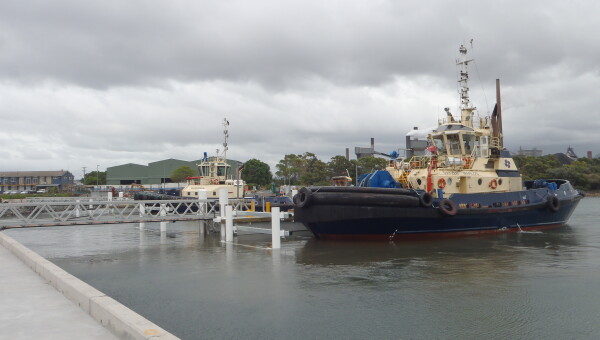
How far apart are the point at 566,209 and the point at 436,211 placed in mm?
11128

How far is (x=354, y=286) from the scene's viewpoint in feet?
41.9

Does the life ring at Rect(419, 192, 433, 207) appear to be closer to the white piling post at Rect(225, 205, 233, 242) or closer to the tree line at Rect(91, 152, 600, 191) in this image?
the white piling post at Rect(225, 205, 233, 242)

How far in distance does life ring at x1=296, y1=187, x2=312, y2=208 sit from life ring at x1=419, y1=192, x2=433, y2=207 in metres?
4.65

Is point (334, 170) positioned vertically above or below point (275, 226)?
above

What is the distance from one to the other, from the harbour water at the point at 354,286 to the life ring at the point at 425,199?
1.67m

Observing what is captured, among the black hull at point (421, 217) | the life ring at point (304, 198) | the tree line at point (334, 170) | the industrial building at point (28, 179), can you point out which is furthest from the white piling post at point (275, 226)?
the industrial building at point (28, 179)

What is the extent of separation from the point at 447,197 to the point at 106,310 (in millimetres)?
19302

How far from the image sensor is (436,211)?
71.1 ft

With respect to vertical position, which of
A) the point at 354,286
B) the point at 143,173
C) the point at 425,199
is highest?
the point at 143,173

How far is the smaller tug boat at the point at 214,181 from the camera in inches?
1411

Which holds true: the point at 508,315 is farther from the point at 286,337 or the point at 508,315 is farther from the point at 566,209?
the point at 566,209

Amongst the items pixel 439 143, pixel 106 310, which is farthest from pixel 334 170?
pixel 106 310

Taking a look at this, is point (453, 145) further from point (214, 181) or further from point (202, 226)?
point (214, 181)

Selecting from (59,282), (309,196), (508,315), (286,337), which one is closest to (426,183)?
(309,196)
